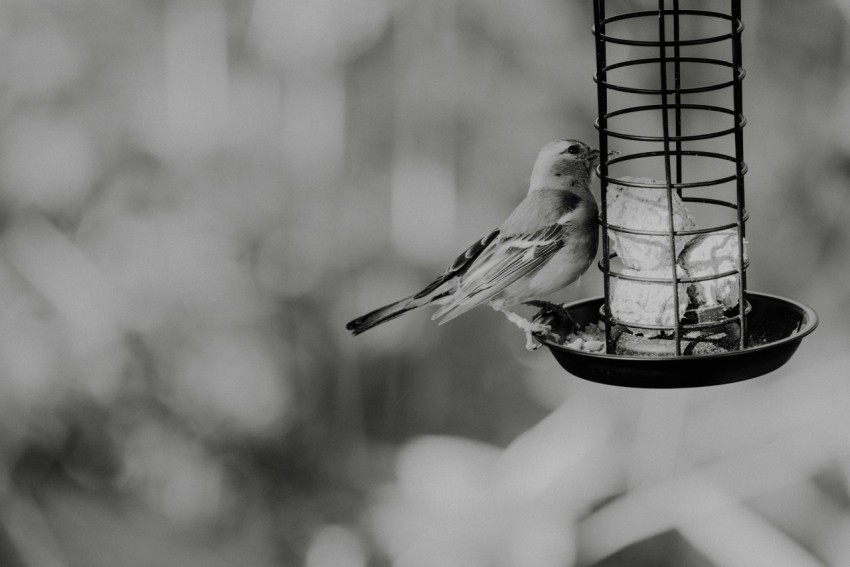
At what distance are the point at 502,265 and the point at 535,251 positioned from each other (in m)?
0.10

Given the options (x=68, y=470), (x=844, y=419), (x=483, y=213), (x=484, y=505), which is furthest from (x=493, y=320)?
(x=68, y=470)

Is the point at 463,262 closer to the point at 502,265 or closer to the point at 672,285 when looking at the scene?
the point at 502,265

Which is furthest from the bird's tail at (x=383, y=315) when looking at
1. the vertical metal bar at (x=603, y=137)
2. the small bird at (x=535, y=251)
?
the vertical metal bar at (x=603, y=137)

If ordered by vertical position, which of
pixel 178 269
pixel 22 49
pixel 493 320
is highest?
pixel 22 49

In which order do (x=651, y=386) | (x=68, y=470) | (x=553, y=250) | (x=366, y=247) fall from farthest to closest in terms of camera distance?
(x=68, y=470) → (x=366, y=247) → (x=553, y=250) → (x=651, y=386)

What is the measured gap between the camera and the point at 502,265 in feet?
8.40

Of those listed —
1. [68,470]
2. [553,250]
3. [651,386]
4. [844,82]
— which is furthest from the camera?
[68,470]

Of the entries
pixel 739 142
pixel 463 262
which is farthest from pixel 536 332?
pixel 739 142

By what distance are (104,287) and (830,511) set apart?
8.79 ft

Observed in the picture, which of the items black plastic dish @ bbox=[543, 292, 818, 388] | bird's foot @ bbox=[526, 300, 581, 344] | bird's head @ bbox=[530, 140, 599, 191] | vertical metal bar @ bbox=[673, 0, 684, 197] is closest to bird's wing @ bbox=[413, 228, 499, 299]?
bird's head @ bbox=[530, 140, 599, 191]

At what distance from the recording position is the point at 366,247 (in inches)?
145

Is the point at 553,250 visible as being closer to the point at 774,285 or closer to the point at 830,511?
the point at 774,285

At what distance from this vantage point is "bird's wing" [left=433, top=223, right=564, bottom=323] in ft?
8.13

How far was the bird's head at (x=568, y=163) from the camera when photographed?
2.58m
